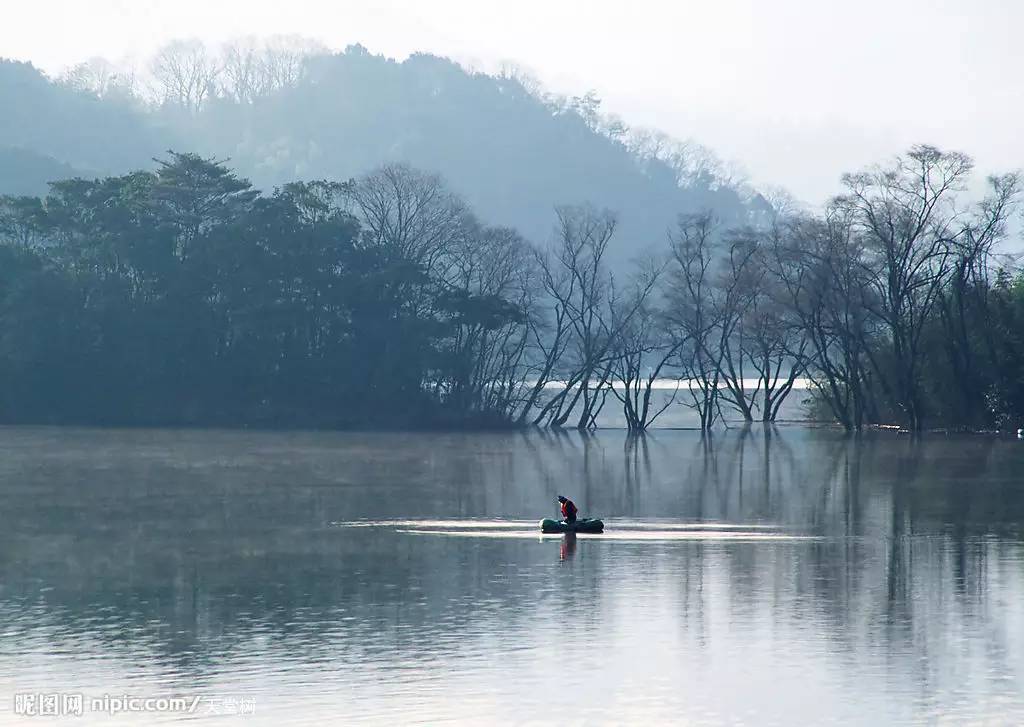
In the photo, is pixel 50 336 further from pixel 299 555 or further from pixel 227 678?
pixel 227 678

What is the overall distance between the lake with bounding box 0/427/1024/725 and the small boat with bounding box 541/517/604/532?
1.61 ft

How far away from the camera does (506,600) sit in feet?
70.2

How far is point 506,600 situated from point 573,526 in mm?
7573

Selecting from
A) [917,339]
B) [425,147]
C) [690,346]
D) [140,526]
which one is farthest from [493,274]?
[425,147]

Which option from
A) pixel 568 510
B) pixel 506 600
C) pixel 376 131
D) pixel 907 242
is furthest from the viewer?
pixel 376 131

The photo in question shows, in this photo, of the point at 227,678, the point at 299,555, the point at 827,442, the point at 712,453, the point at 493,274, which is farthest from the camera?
the point at 493,274

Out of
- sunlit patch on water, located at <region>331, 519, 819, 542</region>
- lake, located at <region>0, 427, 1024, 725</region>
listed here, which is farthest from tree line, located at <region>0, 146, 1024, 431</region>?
sunlit patch on water, located at <region>331, 519, 819, 542</region>

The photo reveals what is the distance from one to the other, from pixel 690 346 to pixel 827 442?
55.3 ft

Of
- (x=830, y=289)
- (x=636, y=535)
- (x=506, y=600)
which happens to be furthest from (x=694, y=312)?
(x=506, y=600)

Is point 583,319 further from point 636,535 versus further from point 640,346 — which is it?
point 636,535

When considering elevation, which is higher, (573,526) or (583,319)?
(583,319)

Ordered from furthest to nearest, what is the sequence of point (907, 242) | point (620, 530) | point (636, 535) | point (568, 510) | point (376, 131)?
point (376, 131) → point (907, 242) → point (620, 530) → point (636, 535) → point (568, 510)

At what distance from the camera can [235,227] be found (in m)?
78.8

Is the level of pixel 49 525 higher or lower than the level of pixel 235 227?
lower
